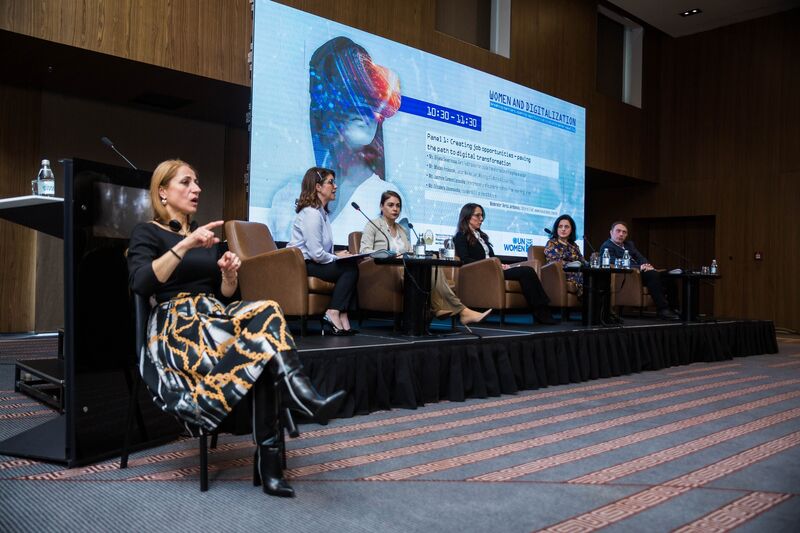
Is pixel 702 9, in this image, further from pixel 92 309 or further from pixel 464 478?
pixel 92 309

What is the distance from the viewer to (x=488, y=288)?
5.14 metres

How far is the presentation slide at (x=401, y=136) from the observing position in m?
5.24

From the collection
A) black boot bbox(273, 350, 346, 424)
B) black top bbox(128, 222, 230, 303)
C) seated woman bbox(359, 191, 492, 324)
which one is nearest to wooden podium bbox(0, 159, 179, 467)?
black top bbox(128, 222, 230, 303)

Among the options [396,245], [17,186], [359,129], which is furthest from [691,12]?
[17,186]

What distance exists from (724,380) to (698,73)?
6831 mm

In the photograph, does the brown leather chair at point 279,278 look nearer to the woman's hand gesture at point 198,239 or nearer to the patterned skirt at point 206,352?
the patterned skirt at point 206,352

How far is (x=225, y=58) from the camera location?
5375 millimetres

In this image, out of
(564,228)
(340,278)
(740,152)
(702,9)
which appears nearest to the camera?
(340,278)

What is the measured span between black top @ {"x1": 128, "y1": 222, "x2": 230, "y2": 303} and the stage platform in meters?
0.89

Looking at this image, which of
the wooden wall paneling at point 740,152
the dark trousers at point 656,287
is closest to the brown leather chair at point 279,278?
the dark trousers at point 656,287

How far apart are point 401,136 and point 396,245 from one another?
2018 mm

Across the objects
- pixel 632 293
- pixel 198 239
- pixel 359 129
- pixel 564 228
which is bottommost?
pixel 632 293

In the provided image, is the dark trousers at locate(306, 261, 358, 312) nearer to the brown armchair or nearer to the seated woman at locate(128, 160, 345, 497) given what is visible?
the seated woman at locate(128, 160, 345, 497)

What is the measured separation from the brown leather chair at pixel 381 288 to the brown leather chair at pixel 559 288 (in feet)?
5.73
